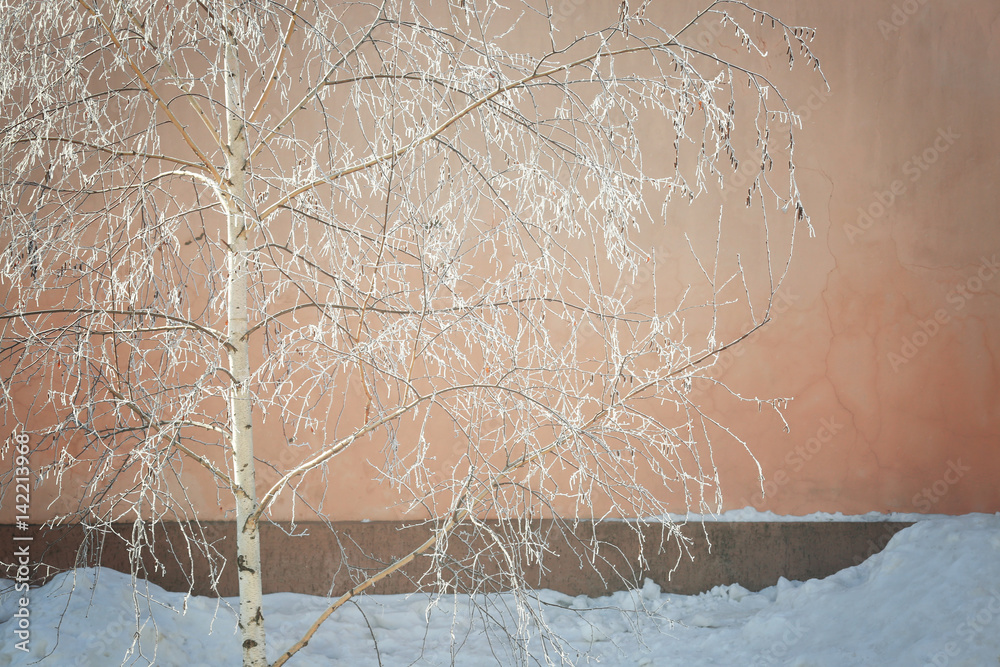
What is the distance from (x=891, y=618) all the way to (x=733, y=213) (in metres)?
2.64

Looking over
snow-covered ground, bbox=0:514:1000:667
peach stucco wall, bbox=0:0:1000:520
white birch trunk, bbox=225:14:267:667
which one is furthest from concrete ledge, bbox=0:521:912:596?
white birch trunk, bbox=225:14:267:667

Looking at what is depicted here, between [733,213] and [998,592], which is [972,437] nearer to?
[998,592]

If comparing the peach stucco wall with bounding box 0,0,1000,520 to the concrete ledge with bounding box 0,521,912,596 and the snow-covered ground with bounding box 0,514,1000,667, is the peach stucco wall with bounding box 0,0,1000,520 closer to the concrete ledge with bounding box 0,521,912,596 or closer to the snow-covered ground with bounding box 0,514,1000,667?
the concrete ledge with bounding box 0,521,912,596

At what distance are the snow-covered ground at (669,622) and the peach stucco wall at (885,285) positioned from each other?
Result: 49 centimetres

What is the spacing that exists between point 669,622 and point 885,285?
8.98ft

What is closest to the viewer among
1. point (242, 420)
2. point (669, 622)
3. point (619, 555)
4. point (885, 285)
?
point (242, 420)

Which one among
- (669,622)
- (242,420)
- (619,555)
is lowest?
(669,622)

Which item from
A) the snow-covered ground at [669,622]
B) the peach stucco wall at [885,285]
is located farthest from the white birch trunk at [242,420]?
the peach stucco wall at [885,285]

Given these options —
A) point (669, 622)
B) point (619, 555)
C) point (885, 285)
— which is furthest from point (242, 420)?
point (885, 285)

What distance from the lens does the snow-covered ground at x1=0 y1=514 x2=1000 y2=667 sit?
3811mm

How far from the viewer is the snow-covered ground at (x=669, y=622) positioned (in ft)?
12.5

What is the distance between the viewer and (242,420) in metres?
2.54

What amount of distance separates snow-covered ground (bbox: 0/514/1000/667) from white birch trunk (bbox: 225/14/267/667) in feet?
4.06

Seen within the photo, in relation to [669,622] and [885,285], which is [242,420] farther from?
[885,285]
